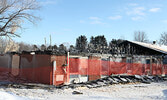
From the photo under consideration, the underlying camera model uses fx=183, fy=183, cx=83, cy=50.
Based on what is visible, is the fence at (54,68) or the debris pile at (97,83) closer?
the debris pile at (97,83)

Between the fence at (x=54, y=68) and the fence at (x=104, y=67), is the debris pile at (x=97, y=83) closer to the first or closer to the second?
the fence at (x=54, y=68)

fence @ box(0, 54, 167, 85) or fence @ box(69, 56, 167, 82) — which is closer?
fence @ box(0, 54, 167, 85)

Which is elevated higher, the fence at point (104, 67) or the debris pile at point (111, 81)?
the fence at point (104, 67)

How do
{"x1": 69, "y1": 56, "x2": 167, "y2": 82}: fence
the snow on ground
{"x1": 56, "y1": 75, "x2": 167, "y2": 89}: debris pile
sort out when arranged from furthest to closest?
1. {"x1": 69, "y1": 56, "x2": 167, "y2": 82}: fence
2. {"x1": 56, "y1": 75, "x2": 167, "y2": 89}: debris pile
3. the snow on ground

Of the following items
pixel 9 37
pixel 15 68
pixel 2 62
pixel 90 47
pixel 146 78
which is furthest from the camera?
pixel 9 37

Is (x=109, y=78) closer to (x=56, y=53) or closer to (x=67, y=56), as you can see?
(x=67, y=56)

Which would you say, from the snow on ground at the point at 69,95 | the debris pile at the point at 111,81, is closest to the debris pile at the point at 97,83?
the debris pile at the point at 111,81

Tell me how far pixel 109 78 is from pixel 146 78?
4.91 metres

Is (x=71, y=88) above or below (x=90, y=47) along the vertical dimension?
below

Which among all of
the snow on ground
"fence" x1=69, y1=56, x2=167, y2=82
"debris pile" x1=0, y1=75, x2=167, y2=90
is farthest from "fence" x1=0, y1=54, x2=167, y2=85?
the snow on ground

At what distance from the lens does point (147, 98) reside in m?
9.83

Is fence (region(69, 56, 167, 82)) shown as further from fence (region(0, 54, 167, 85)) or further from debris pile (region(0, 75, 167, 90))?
debris pile (region(0, 75, 167, 90))

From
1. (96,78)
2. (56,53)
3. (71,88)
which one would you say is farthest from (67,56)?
(96,78)

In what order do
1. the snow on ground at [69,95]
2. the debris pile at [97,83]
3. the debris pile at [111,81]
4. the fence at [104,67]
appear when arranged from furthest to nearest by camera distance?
the fence at [104,67]
the debris pile at [111,81]
the debris pile at [97,83]
the snow on ground at [69,95]
